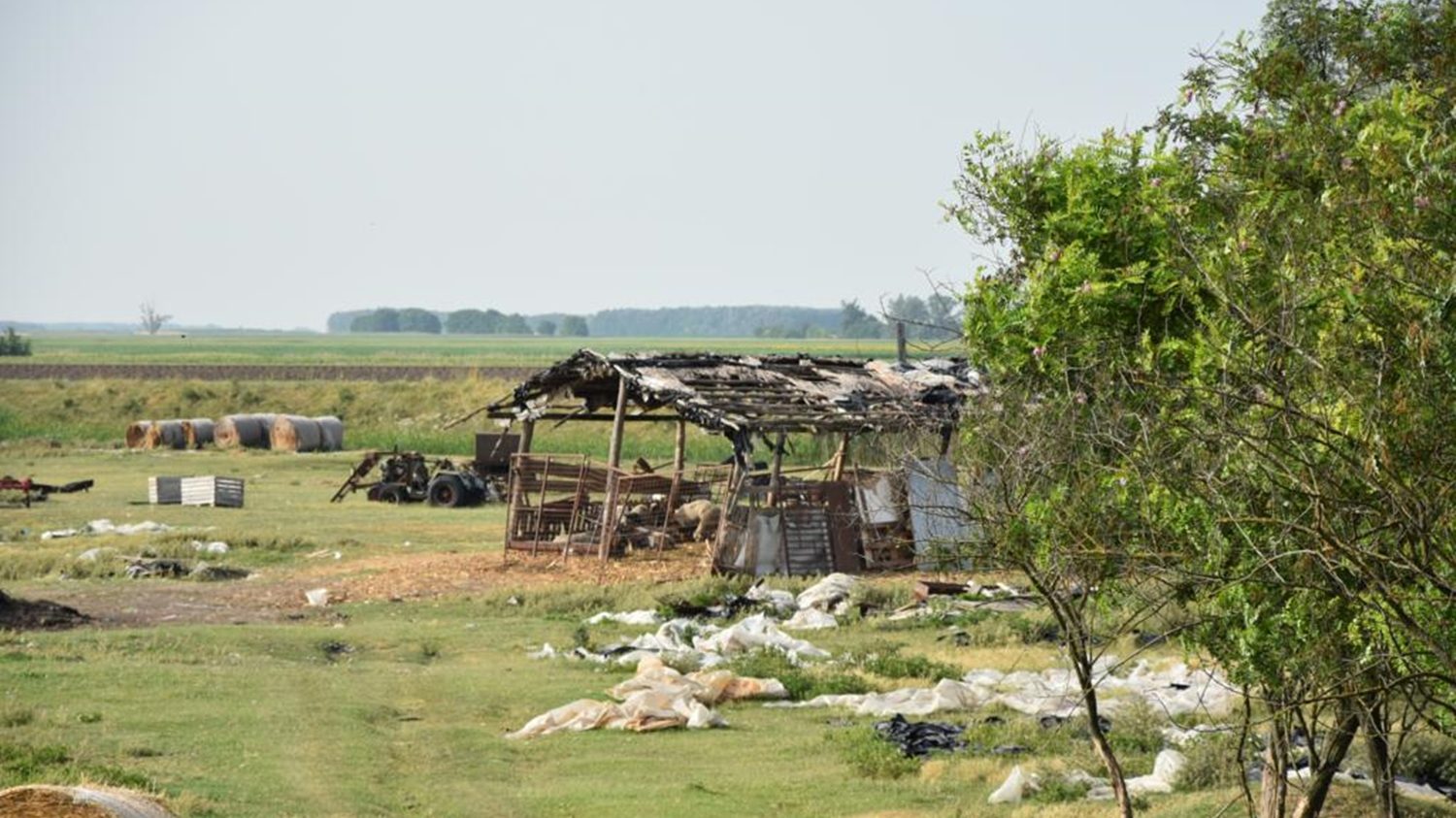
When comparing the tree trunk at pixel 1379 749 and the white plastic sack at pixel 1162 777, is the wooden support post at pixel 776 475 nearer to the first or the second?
the white plastic sack at pixel 1162 777

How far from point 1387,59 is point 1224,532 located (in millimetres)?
3140

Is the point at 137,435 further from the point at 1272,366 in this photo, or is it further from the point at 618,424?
the point at 1272,366

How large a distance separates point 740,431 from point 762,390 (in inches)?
106

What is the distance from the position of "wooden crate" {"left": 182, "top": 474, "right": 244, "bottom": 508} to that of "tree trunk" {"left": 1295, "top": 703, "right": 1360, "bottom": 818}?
37754 millimetres

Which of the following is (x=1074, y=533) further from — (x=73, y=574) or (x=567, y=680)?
(x=73, y=574)

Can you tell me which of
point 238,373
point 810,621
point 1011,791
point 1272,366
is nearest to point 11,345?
point 238,373

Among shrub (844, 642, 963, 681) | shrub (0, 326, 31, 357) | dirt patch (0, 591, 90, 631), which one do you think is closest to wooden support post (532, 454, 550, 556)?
dirt patch (0, 591, 90, 631)

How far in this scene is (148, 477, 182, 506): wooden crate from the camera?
147 ft

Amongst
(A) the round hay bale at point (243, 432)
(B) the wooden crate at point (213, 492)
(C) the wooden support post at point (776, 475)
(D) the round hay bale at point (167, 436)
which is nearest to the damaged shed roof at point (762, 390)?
(C) the wooden support post at point (776, 475)

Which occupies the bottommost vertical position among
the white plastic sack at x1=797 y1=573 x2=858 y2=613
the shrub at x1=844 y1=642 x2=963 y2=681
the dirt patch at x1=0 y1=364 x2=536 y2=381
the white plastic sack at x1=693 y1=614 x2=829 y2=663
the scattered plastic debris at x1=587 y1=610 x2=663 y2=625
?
the dirt patch at x1=0 y1=364 x2=536 y2=381

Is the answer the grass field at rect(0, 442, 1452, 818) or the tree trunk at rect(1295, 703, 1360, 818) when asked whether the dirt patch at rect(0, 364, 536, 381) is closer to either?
the grass field at rect(0, 442, 1452, 818)

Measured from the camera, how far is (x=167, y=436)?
214 ft

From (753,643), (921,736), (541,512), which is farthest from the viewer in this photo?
(541,512)

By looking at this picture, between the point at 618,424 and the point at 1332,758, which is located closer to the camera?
the point at 1332,758
